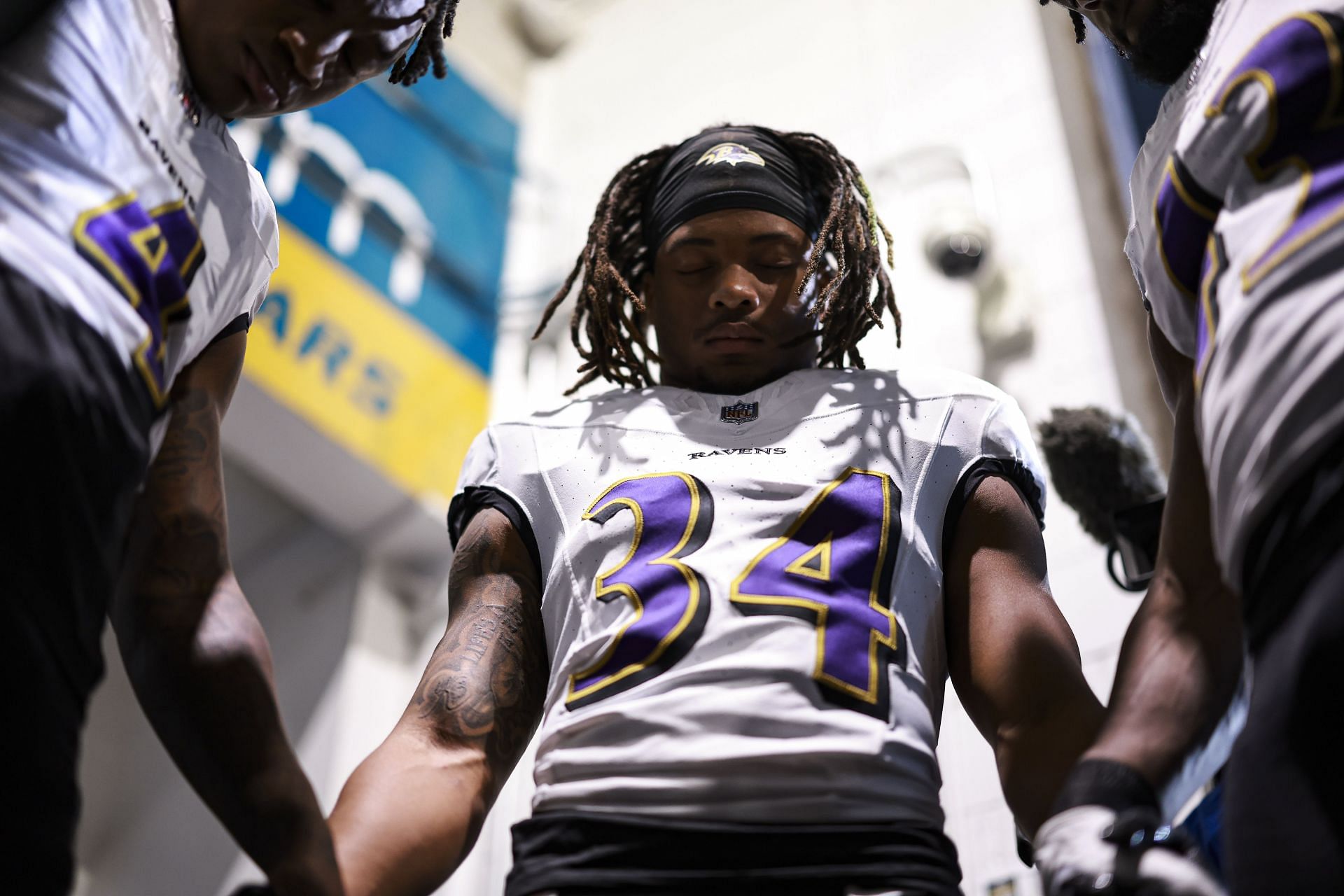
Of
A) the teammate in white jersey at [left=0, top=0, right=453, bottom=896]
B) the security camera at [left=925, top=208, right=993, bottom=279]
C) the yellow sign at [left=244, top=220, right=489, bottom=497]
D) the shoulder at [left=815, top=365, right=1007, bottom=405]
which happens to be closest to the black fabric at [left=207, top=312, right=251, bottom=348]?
the teammate in white jersey at [left=0, top=0, right=453, bottom=896]

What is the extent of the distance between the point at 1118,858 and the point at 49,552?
2.44 ft

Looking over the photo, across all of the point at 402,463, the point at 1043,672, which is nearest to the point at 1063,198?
the point at 402,463

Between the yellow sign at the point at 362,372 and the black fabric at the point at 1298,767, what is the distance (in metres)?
3.12

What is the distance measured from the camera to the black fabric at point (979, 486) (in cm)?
149

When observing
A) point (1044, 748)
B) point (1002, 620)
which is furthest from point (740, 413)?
point (1044, 748)

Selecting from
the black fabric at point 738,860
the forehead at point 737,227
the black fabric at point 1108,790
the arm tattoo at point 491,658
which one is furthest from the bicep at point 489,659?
the black fabric at point 1108,790

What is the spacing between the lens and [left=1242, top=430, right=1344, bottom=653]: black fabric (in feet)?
2.80

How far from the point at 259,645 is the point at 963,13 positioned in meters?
3.65

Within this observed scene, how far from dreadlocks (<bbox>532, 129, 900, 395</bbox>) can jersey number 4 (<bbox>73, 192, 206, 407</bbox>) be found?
0.78m

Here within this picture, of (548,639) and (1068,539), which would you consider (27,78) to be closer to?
(548,639)

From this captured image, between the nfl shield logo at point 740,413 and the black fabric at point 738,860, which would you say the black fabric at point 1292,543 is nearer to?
the black fabric at point 738,860

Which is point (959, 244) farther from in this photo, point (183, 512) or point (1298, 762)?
point (1298, 762)

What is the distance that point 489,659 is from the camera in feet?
4.87

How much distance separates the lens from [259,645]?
3.79ft
